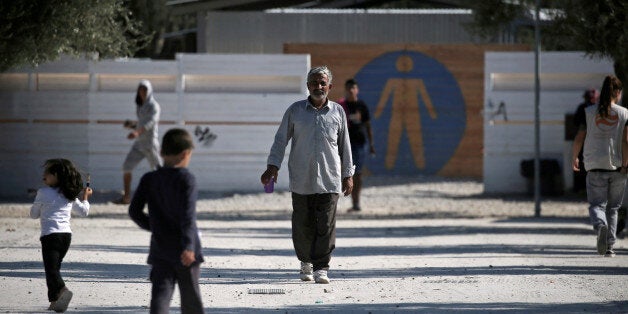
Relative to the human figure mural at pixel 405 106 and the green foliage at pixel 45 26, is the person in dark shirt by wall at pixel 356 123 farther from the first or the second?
the human figure mural at pixel 405 106

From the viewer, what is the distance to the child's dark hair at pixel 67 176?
1017cm

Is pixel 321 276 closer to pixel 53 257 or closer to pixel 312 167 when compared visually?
pixel 312 167

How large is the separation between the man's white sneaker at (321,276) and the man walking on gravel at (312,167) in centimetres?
18

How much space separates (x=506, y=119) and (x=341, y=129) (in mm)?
12847

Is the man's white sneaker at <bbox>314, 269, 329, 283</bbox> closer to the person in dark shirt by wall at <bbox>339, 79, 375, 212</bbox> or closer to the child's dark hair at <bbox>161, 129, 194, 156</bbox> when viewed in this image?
the child's dark hair at <bbox>161, 129, 194, 156</bbox>

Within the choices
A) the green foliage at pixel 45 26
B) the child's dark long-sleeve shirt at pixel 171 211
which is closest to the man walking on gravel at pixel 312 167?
the child's dark long-sleeve shirt at pixel 171 211

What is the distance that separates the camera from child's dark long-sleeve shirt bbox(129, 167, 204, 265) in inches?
316

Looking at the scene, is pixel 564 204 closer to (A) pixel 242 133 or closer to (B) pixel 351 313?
(A) pixel 242 133

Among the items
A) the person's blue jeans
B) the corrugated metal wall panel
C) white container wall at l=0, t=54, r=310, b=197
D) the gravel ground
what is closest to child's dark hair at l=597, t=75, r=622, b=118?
the person's blue jeans

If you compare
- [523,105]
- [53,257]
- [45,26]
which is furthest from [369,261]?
[523,105]

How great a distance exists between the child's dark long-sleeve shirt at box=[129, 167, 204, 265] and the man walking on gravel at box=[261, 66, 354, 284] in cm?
392

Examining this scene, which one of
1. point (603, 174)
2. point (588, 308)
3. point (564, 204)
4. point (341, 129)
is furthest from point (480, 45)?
point (588, 308)

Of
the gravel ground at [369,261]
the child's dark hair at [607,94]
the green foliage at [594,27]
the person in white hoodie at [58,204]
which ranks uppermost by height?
the green foliage at [594,27]

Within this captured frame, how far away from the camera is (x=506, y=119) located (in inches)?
977
